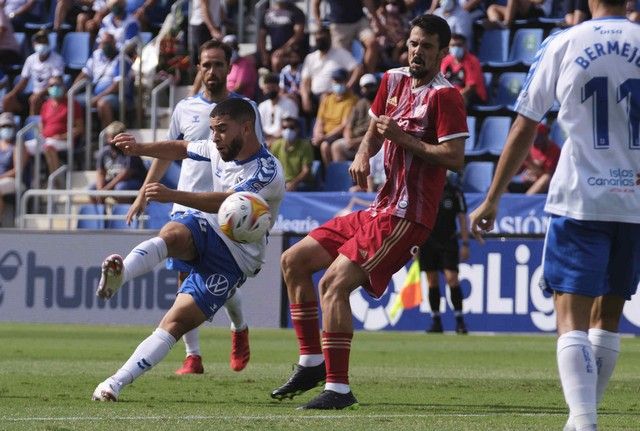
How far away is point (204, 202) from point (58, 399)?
155 cm

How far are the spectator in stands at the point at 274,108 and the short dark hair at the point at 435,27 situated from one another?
14148mm

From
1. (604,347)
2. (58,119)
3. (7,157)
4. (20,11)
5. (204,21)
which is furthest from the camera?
(20,11)

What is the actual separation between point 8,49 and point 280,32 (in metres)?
5.85

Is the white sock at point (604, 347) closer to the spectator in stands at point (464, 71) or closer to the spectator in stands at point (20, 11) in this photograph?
the spectator in stands at point (464, 71)

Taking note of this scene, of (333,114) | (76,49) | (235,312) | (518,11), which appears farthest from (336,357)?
(76,49)

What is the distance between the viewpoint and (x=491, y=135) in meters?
22.9

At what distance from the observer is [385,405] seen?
940cm

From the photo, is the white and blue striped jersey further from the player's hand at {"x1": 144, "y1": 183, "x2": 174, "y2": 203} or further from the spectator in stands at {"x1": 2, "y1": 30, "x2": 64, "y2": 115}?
the spectator in stands at {"x1": 2, "y1": 30, "x2": 64, "y2": 115}

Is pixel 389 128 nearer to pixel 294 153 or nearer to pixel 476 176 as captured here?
pixel 476 176

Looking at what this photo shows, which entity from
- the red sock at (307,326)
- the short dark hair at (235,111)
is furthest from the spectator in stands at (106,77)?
the red sock at (307,326)

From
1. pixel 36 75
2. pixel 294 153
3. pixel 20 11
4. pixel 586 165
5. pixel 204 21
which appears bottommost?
pixel 294 153

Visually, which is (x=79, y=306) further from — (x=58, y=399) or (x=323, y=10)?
(x=58, y=399)

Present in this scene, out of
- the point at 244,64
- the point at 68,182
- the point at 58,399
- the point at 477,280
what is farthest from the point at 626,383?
the point at 68,182

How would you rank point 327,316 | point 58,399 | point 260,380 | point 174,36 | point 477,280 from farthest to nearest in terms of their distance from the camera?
point 174,36 < point 477,280 < point 260,380 < point 58,399 < point 327,316
